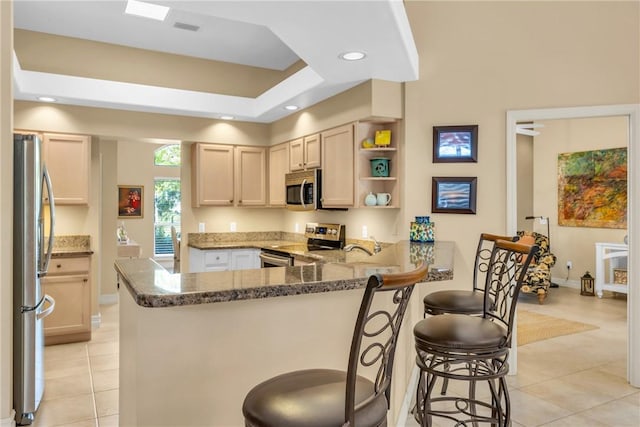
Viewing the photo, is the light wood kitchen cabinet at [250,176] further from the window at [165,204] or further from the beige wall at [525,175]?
the window at [165,204]

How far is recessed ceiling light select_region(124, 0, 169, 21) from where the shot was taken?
4039 millimetres

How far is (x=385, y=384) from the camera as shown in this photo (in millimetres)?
1409

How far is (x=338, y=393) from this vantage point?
51.2 inches

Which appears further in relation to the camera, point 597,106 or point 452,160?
point 452,160

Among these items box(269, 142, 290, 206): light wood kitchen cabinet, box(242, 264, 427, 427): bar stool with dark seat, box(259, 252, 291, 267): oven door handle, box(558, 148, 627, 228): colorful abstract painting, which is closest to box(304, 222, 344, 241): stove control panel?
box(269, 142, 290, 206): light wood kitchen cabinet

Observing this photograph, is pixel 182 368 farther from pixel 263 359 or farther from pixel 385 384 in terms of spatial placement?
pixel 385 384

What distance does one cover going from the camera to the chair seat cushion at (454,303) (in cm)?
262

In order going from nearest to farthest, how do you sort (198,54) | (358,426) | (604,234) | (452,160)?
(358,426) → (452,160) → (198,54) → (604,234)

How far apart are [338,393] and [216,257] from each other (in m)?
4.24

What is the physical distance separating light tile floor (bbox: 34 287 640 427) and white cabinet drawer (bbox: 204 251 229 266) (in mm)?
1269

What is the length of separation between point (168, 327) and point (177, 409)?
31 cm

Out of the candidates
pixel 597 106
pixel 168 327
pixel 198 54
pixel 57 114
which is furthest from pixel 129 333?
pixel 198 54

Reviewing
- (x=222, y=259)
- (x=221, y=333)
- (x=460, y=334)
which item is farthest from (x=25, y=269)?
(x=222, y=259)

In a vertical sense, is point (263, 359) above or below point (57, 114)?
below
